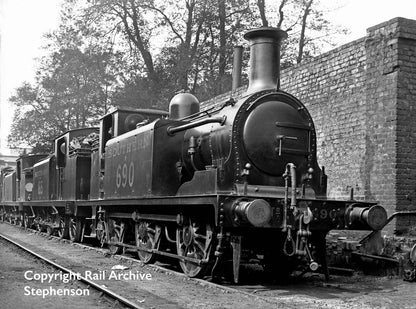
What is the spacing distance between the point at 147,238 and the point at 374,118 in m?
4.27

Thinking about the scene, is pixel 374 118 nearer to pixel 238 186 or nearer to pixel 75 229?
pixel 238 186

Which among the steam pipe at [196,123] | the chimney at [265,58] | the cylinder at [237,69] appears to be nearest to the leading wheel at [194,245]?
the steam pipe at [196,123]

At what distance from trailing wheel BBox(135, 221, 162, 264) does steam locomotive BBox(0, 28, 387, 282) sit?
18mm

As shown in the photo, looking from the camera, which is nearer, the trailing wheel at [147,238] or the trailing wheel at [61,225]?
the trailing wheel at [147,238]

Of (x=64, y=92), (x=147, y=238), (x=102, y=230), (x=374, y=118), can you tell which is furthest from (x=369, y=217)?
(x=64, y=92)

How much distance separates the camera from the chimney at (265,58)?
770 cm

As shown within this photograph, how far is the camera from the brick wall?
8641mm

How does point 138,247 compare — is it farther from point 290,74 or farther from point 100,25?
point 100,25

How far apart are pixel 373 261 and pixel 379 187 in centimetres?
→ 129

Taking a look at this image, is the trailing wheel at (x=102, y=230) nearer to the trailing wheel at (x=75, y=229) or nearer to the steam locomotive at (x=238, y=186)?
the steam locomotive at (x=238, y=186)

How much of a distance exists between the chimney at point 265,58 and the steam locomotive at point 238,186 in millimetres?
14

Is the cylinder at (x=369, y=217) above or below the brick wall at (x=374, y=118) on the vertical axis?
A: below

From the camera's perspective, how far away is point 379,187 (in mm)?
8891

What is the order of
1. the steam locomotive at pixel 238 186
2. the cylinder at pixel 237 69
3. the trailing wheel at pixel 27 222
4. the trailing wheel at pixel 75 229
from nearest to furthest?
1. the steam locomotive at pixel 238 186
2. the trailing wheel at pixel 75 229
3. the cylinder at pixel 237 69
4. the trailing wheel at pixel 27 222
